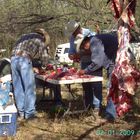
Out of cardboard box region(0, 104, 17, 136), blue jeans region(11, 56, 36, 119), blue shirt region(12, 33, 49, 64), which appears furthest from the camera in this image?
blue shirt region(12, 33, 49, 64)

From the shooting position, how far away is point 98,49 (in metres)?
7.87

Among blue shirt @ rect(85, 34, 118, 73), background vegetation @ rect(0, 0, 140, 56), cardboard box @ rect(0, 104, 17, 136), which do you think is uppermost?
background vegetation @ rect(0, 0, 140, 56)

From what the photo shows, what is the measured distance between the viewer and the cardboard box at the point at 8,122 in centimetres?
729

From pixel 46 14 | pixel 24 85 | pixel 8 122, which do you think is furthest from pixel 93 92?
pixel 46 14

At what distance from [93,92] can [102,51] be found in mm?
909

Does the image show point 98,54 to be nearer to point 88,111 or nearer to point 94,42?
point 94,42

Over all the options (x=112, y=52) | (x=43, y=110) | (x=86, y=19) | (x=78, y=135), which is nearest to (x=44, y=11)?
(x=86, y=19)

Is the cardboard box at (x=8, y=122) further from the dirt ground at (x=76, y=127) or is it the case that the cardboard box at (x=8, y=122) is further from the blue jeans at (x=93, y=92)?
the blue jeans at (x=93, y=92)

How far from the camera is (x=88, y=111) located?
8.48 meters

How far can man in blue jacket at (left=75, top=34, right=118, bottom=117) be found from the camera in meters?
7.89

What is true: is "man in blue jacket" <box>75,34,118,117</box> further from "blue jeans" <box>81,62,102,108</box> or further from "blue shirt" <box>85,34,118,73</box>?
"blue jeans" <box>81,62,102,108</box>

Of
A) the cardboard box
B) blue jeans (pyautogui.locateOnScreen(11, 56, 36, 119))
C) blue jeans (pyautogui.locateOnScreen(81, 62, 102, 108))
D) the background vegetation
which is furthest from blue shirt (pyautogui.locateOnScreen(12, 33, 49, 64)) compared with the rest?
the background vegetation

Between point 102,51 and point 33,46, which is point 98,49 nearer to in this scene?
point 102,51

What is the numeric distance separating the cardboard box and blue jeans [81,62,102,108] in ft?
5.17
